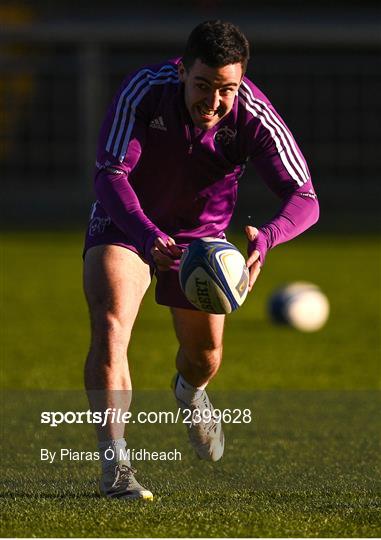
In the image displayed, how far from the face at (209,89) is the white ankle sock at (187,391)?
66.6 inches

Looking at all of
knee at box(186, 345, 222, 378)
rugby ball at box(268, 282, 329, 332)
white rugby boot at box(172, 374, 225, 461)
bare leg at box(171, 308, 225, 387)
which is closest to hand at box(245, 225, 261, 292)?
bare leg at box(171, 308, 225, 387)

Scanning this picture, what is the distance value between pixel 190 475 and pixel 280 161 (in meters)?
1.59

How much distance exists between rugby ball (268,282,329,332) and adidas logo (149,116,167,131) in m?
6.84

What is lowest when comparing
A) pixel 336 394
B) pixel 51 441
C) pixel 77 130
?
pixel 77 130

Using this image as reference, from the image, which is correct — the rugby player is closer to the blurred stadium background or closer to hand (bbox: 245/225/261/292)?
hand (bbox: 245/225/261/292)

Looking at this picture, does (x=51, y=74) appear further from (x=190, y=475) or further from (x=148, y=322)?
(x=190, y=475)

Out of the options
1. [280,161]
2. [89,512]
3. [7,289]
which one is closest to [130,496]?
[89,512]

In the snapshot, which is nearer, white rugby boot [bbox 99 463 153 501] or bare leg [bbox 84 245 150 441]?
white rugby boot [bbox 99 463 153 501]

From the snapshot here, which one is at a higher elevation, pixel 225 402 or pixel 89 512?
pixel 89 512

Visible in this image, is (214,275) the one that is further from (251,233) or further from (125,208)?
(125,208)

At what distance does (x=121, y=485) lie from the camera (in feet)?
18.6

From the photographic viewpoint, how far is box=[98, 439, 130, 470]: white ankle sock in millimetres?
5718

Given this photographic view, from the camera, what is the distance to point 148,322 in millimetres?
13672

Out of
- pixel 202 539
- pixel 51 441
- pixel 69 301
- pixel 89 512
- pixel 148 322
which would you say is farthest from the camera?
pixel 69 301
